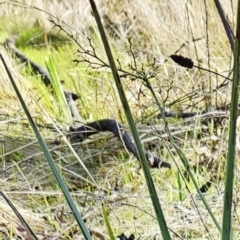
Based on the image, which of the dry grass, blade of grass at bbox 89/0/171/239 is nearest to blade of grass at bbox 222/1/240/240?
blade of grass at bbox 89/0/171/239

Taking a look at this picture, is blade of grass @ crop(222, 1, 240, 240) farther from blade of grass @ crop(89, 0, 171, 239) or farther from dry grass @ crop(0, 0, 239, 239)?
dry grass @ crop(0, 0, 239, 239)

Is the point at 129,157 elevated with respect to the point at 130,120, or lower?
lower

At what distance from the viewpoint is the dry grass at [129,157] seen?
1.33m

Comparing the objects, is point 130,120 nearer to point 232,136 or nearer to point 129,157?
point 232,136

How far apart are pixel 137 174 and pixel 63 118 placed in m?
0.60

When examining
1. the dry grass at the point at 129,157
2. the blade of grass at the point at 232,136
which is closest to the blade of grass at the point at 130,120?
the blade of grass at the point at 232,136

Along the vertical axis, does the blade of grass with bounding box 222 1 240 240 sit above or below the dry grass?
above

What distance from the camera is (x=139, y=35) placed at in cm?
306

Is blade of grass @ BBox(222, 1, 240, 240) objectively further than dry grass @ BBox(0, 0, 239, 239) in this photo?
No

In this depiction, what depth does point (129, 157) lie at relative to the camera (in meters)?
1.77

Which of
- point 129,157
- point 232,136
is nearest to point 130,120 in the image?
point 232,136

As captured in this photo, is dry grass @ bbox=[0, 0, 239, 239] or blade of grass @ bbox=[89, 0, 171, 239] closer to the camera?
blade of grass @ bbox=[89, 0, 171, 239]

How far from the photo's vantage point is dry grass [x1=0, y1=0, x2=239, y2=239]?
1.33 meters

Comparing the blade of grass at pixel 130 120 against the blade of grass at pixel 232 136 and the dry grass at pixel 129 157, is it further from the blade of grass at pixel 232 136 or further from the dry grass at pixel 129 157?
the dry grass at pixel 129 157
